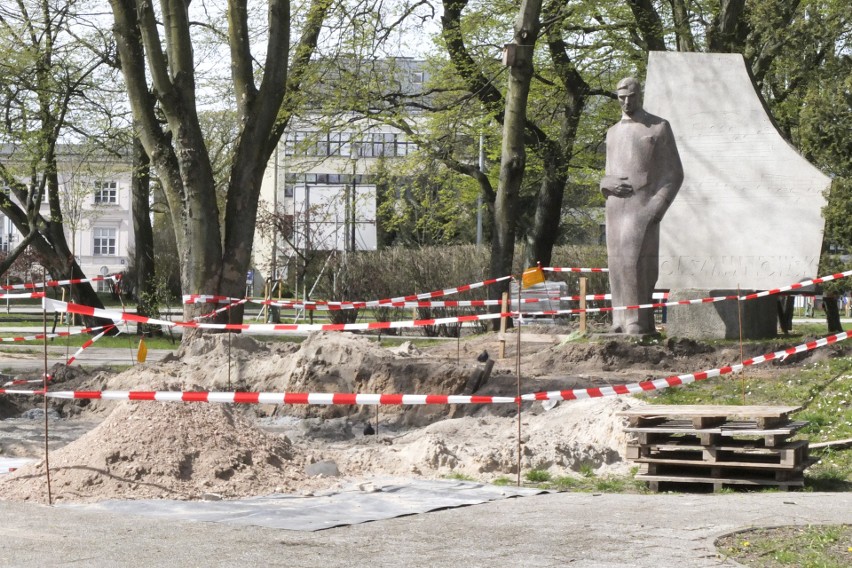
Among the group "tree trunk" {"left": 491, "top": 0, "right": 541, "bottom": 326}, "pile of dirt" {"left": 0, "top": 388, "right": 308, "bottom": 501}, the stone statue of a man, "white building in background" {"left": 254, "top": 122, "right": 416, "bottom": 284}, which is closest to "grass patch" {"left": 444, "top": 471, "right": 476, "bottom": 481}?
"pile of dirt" {"left": 0, "top": 388, "right": 308, "bottom": 501}

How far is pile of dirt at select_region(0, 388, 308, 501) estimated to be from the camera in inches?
354

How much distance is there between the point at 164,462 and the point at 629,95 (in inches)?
409

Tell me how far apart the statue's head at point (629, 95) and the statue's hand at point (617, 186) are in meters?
0.92

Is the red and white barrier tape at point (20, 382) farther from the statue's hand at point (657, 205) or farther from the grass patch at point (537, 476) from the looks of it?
the grass patch at point (537, 476)

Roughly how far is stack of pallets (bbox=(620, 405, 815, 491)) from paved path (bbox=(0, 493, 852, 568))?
73 cm

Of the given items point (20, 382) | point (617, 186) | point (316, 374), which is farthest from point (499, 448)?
point (20, 382)

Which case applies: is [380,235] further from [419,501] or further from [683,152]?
[419,501]

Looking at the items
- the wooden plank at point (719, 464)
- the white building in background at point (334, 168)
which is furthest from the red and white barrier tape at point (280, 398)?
the white building in background at point (334, 168)

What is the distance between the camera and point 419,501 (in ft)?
28.7

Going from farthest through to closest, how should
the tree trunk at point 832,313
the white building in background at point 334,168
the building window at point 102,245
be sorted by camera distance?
the building window at point 102,245 → the white building in background at point 334,168 → the tree trunk at point 832,313

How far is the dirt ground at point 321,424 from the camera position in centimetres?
929

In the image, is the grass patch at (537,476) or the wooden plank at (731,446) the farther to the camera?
the grass patch at (537,476)

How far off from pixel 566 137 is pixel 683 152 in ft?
25.8

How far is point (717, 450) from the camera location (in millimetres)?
9516
